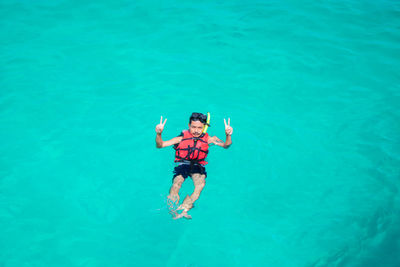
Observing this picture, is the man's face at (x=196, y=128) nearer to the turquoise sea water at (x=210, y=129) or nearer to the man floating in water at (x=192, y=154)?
the man floating in water at (x=192, y=154)

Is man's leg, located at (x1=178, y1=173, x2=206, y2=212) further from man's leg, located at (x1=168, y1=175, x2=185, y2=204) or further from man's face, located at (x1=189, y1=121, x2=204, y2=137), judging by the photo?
man's face, located at (x1=189, y1=121, x2=204, y2=137)

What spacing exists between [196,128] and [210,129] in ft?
6.55

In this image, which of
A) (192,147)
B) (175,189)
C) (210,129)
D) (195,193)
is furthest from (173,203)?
(210,129)

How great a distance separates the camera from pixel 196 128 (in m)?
5.70

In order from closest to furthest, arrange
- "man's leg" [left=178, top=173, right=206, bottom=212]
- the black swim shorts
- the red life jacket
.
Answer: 1. "man's leg" [left=178, top=173, right=206, bottom=212]
2. the red life jacket
3. the black swim shorts

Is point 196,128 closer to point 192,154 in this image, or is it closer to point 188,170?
point 192,154

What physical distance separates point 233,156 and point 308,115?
7.47ft

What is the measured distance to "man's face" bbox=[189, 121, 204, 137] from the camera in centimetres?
567

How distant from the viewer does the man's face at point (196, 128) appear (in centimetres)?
567

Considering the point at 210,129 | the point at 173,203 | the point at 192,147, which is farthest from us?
→ the point at 210,129

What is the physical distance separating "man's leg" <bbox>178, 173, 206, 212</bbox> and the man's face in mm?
738

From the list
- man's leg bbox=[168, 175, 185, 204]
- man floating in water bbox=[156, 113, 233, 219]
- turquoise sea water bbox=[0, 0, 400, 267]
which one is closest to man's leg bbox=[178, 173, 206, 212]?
man floating in water bbox=[156, 113, 233, 219]

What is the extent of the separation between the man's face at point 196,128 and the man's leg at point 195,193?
74cm

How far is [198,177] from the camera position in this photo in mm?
5973
